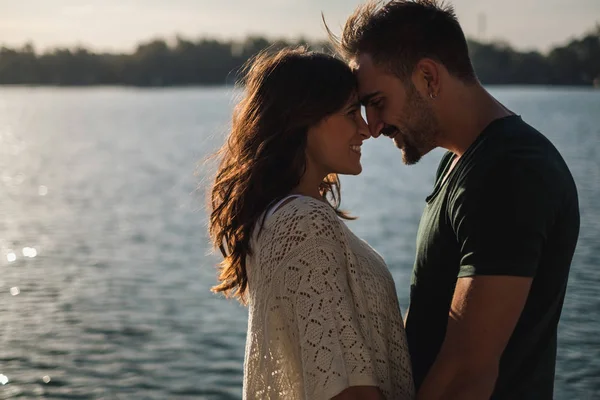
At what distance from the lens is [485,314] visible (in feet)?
7.94

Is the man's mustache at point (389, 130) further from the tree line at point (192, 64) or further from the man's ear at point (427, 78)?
the tree line at point (192, 64)

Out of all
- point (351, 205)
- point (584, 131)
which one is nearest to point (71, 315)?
point (351, 205)

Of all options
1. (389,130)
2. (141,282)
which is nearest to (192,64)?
(141,282)

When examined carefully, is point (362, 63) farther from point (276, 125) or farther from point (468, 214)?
point (468, 214)

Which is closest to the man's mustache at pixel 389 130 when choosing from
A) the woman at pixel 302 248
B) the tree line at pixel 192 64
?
the woman at pixel 302 248

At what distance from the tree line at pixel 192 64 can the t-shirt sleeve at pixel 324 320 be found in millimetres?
94209

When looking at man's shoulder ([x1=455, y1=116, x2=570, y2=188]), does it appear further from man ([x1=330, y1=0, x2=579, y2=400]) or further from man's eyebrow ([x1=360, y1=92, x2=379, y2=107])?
man's eyebrow ([x1=360, y1=92, x2=379, y2=107])

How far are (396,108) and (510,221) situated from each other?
0.69 metres

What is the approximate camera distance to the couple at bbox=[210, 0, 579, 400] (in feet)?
7.99

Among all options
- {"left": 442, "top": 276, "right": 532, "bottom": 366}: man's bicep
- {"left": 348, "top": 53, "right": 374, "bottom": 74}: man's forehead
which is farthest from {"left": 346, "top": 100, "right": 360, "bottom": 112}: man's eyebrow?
{"left": 442, "top": 276, "right": 532, "bottom": 366}: man's bicep

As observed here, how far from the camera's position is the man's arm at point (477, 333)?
2.41 m

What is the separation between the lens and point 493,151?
2.50 metres

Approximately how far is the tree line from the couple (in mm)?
93804

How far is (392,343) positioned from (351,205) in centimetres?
1911
